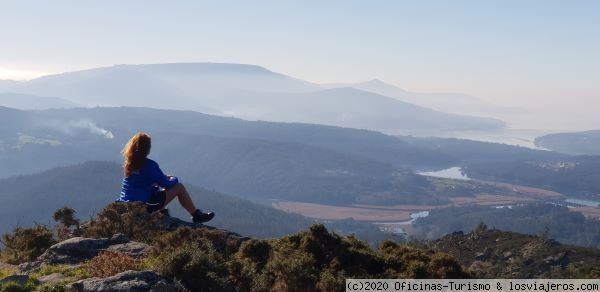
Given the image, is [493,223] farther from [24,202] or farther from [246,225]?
[24,202]

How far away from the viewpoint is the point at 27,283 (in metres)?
9.24

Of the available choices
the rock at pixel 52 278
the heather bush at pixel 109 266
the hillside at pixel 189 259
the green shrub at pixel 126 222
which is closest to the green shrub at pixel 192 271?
the hillside at pixel 189 259

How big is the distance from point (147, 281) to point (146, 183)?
5.72 m

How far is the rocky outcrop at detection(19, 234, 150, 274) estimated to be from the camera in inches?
450

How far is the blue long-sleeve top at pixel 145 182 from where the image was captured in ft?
44.8

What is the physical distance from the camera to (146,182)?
545 inches

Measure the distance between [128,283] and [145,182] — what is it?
5794 millimetres

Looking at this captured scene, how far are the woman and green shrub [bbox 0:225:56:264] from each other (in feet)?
6.56

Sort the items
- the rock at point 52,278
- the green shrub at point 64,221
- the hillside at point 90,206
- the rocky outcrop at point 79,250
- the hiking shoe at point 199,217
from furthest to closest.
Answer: the hillside at point 90,206 < the green shrub at point 64,221 < the hiking shoe at point 199,217 < the rocky outcrop at point 79,250 < the rock at point 52,278

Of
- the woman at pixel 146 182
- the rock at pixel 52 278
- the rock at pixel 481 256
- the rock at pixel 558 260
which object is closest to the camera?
the rock at pixel 52 278

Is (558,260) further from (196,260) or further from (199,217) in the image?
(196,260)

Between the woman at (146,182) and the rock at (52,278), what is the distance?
12.6 feet

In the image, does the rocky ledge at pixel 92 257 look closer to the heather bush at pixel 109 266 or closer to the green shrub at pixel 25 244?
the heather bush at pixel 109 266

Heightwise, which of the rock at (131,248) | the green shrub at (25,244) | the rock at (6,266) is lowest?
the rock at (6,266)
